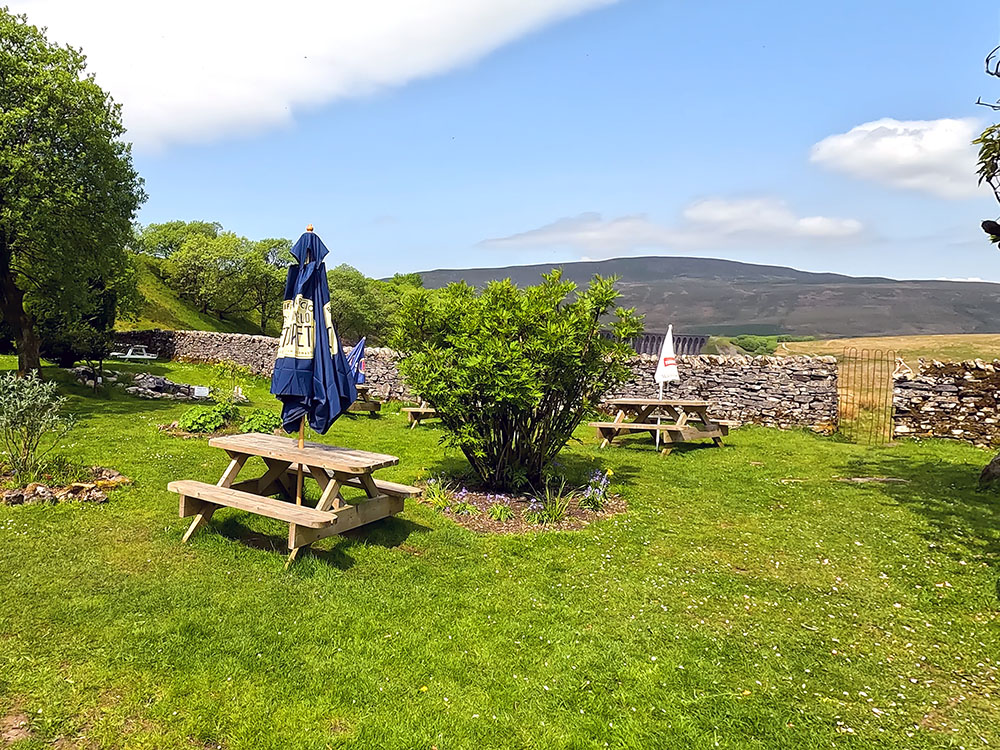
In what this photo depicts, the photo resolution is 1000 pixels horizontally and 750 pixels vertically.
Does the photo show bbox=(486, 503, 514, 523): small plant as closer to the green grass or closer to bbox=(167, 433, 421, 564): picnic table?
bbox=(167, 433, 421, 564): picnic table

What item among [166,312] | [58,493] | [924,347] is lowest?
[58,493]

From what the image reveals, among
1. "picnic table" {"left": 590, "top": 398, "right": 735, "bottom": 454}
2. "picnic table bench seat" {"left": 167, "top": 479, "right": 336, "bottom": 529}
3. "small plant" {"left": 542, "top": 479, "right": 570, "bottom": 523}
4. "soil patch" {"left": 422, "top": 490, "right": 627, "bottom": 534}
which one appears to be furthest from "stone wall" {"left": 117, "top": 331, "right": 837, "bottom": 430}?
"picnic table bench seat" {"left": 167, "top": 479, "right": 336, "bottom": 529}

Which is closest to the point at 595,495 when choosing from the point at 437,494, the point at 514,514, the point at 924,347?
the point at 514,514

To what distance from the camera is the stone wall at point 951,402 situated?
12.8 m

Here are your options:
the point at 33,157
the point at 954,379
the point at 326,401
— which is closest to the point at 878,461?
the point at 954,379

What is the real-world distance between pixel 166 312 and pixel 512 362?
1416 inches

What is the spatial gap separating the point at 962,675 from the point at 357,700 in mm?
4341

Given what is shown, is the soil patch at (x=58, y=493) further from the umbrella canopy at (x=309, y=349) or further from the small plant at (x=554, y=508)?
the small plant at (x=554, y=508)

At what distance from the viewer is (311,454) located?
6.18 metres

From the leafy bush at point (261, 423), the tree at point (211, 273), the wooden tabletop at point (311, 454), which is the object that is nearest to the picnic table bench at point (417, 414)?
the leafy bush at point (261, 423)

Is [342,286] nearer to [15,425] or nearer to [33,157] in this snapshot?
[33,157]

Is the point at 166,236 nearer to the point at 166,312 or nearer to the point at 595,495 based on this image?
the point at 166,312

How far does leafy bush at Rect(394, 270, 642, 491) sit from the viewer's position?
7.80 m

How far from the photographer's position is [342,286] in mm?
46562
